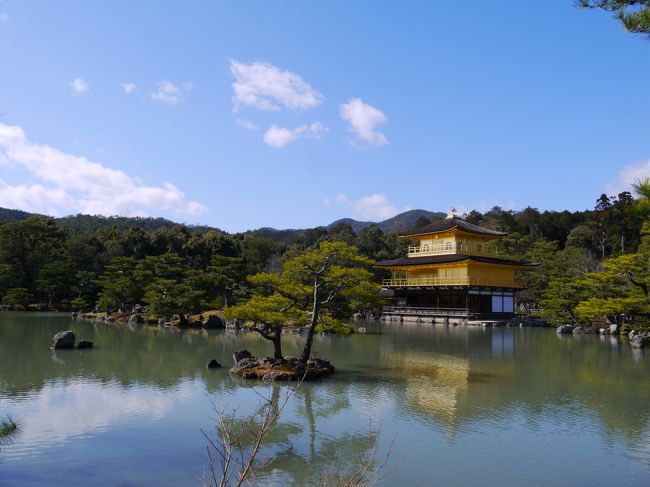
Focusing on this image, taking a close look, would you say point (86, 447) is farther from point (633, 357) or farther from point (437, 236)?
point (437, 236)

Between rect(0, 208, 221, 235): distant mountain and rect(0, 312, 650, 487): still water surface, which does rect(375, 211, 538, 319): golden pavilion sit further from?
rect(0, 208, 221, 235): distant mountain

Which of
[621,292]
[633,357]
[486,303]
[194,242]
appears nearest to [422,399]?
[633,357]

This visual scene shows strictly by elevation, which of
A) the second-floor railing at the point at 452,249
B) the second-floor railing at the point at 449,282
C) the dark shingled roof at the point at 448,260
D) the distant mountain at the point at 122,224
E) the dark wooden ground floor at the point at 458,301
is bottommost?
the dark wooden ground floor at the point at 458,301

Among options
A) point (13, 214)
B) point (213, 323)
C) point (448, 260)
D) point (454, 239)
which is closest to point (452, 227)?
point (454, 239)

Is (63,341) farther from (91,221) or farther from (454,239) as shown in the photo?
(91,221)

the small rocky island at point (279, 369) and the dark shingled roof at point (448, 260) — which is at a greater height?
the dark shingled roof at point (448, 260)

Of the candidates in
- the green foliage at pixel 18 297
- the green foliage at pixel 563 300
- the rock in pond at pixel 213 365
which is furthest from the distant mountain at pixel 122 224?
the rock in pond at pixel 213 365

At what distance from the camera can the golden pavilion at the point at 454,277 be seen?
31.9 metres

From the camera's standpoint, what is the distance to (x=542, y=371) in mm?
13758

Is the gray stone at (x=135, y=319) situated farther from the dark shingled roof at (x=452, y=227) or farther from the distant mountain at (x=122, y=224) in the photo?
the distant mountain at (x=122, y=224)

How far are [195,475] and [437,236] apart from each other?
3188 cm

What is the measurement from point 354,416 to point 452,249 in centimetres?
2763

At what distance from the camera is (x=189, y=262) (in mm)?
40531

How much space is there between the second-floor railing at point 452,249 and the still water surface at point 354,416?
719 inches
